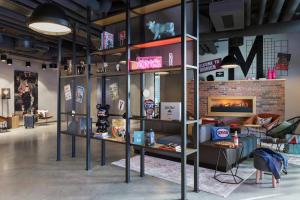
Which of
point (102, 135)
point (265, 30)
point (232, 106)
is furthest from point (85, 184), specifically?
point (232, 106)

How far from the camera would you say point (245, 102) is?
9273 mm

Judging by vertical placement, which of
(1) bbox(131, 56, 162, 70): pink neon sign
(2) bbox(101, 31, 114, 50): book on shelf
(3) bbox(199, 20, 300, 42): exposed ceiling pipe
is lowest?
(1) bbox(131, 56, 162, 70): pink neon sign

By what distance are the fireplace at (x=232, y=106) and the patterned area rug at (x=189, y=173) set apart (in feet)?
15.6

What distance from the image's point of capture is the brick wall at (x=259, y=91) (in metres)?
8.55

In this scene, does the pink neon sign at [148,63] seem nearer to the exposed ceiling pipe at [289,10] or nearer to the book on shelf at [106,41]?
the book on shelf at [106,41]

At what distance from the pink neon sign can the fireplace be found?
655 cm

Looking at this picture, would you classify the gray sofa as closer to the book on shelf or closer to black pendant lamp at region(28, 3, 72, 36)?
the book on shelf

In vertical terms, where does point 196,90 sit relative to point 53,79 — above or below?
below

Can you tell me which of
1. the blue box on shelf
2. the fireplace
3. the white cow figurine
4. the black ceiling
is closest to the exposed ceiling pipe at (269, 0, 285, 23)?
the black ceiling

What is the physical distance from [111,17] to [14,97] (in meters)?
8.43

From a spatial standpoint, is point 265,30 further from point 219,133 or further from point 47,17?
point 47,17

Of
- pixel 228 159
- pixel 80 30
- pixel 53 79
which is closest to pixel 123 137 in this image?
pixel 228 159

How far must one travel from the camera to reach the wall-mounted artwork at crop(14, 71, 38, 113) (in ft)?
35.5

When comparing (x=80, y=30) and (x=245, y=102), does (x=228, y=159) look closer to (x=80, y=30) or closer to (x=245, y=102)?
(x=80, y=30)
